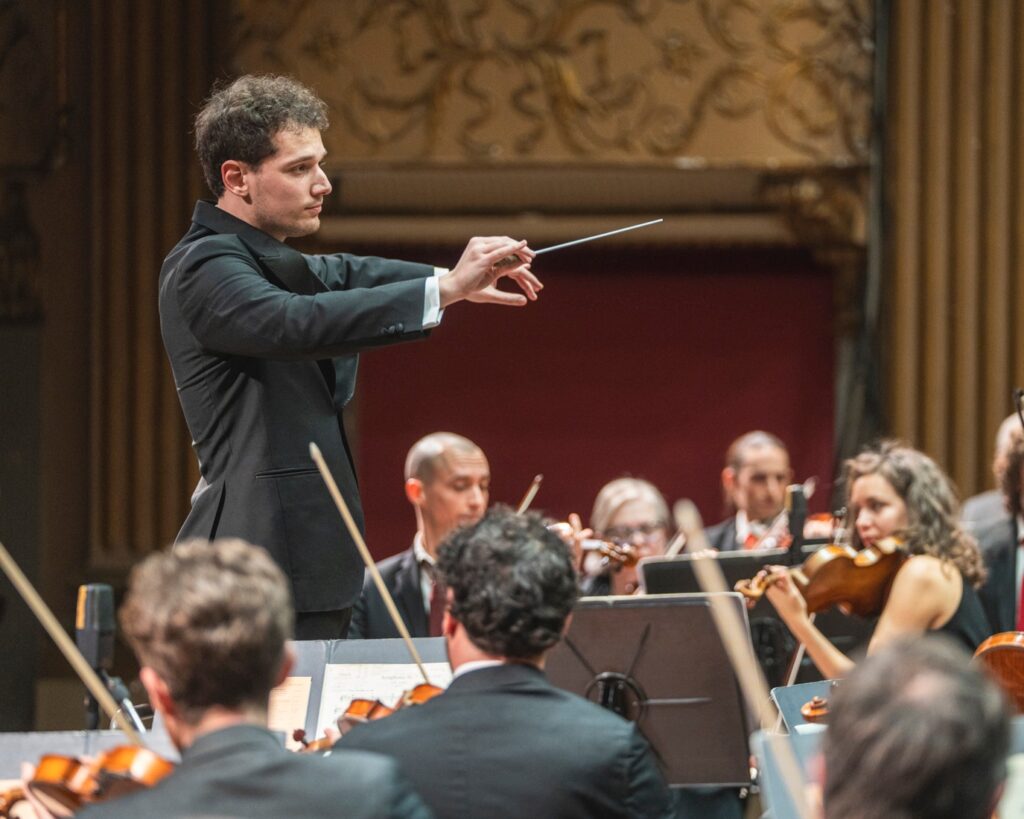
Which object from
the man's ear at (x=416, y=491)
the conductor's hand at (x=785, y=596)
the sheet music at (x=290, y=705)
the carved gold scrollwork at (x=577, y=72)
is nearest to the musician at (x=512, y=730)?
the sheet music at (x=290, y=705)

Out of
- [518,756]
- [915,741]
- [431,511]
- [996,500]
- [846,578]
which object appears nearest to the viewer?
[915,741]

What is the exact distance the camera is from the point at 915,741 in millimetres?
1316

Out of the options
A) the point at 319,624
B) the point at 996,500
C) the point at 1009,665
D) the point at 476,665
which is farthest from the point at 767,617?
the point at 476,665

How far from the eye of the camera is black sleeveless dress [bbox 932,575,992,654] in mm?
4180

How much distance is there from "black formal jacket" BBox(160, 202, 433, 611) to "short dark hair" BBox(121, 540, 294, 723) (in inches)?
38.3

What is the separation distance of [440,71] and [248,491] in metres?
3.65

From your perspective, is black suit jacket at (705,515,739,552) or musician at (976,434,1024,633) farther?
black suit jacket at (705,515,739,552)

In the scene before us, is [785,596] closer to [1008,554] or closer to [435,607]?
[435,607]

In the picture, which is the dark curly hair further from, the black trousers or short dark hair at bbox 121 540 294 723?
short dark hair at bbox 121 540 294 723

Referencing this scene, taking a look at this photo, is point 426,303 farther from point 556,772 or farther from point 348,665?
point 556,772

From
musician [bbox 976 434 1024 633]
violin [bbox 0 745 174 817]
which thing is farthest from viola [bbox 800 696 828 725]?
musician [bbox 976 434 1024 633]

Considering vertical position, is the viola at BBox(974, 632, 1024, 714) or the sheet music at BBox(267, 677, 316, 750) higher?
the sheet music at BBox(267, 677, 316, 750)

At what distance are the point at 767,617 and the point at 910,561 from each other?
0.46 meters

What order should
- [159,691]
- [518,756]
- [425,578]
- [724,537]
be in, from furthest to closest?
[724,537] → [425,578] → [518,756] → [159,691]
